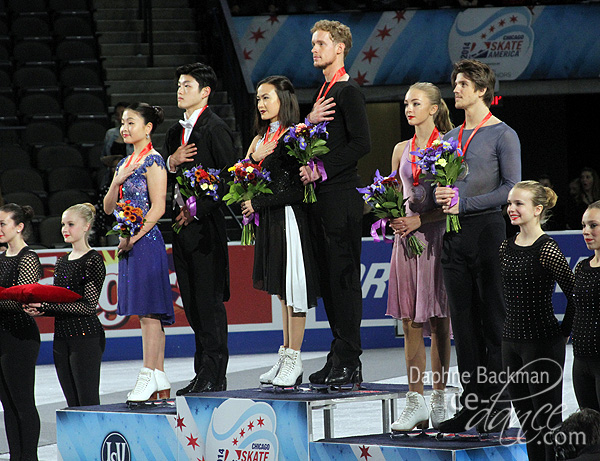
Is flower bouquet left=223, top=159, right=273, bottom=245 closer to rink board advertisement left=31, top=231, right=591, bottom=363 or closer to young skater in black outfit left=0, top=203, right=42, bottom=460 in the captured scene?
young skater in black outfit left=0, top=203, right=42, bottom=460

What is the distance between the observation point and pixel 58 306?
5.62 metres

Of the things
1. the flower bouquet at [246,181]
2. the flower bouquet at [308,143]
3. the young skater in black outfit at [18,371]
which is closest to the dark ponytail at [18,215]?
the young skater in black outfit at [18,371]

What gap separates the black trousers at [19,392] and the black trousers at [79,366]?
0.18 m

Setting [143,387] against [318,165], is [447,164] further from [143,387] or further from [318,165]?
[143,387]

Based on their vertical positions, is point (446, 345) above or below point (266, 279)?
below

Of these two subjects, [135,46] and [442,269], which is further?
[135,46]

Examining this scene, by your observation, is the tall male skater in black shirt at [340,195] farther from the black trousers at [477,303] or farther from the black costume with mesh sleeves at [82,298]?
the black costume with mesh sleeves at [82,298]

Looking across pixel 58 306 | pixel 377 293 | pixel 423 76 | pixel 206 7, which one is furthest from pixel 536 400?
pixel 206 7

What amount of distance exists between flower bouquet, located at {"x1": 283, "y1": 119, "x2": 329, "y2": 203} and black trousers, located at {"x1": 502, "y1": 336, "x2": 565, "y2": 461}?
53.1 inches

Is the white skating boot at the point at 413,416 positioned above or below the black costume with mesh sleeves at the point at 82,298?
below

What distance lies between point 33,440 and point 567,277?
10.5 feet

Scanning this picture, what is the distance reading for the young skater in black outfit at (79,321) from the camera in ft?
18.7

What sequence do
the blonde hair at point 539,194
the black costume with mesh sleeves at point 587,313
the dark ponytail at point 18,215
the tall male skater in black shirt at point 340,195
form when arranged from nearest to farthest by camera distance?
1. the black costume with mesh sleeves at point 587,313
2. the blonde hair at point 539,194
3. the tall male skater in black shirt at point 340,195
4. the dark ponytail at point 18,215

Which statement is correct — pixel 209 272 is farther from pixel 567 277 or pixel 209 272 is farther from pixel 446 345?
pixel 567 277
